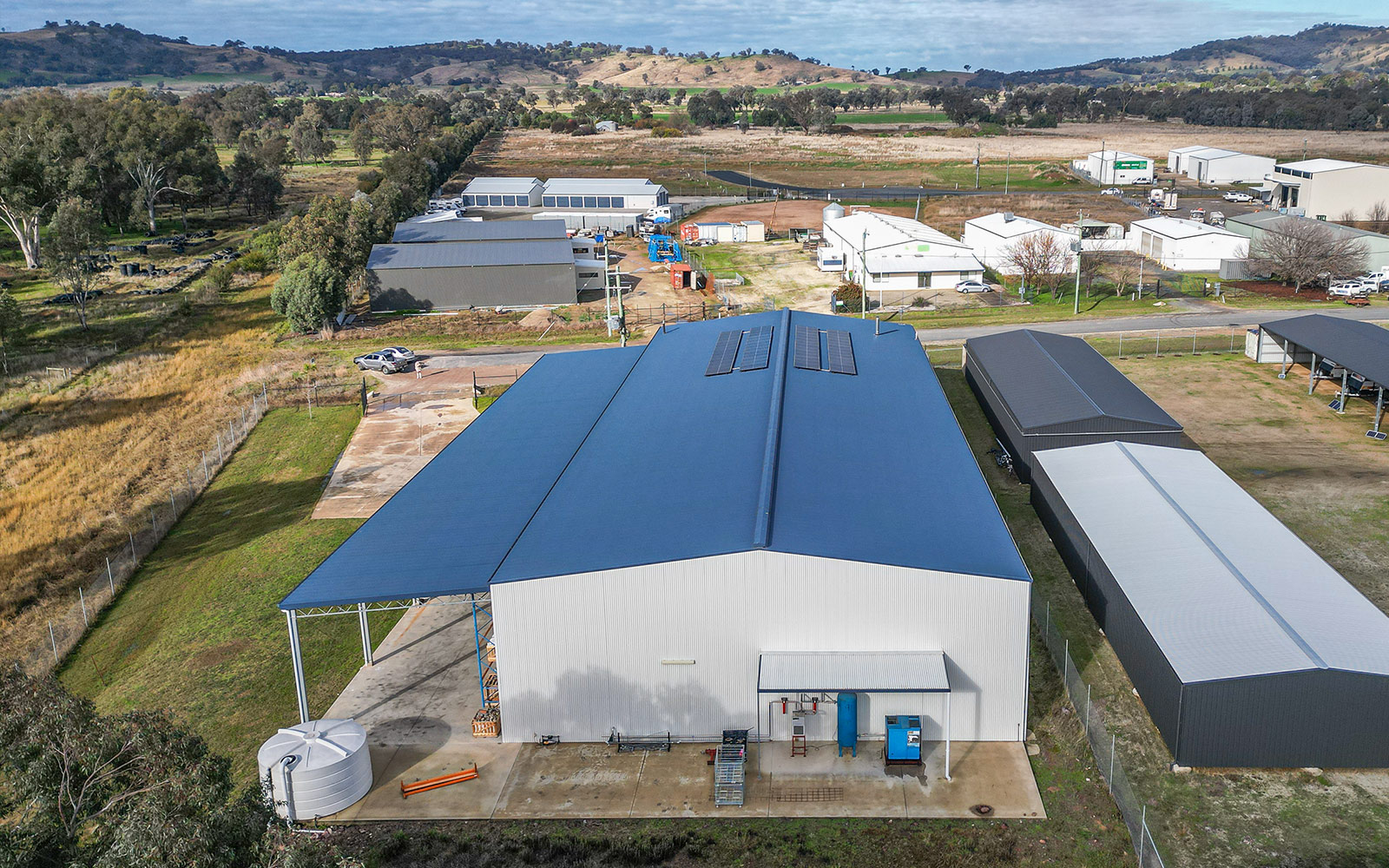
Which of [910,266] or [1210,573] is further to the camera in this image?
[910,266]

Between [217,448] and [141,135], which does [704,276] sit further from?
[141,135]

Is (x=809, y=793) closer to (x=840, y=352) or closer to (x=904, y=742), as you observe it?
(x=904, y=742)

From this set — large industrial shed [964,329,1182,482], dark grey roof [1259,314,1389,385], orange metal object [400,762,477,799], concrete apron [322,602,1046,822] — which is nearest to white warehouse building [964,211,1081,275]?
dark grey roof [1259,314,1389,385]

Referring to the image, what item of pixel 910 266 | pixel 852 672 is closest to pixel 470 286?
pixel 910 266

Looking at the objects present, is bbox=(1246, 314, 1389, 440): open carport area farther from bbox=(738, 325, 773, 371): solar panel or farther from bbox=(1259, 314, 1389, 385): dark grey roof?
bbox=(738, 325, 773, 371): solar panel

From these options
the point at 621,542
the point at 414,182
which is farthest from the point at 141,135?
the point at 621,542

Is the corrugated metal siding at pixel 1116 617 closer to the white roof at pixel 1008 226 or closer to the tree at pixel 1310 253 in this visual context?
the tree at pixel 1310 253

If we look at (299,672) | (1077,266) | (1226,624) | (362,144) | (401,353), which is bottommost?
(299,672)
